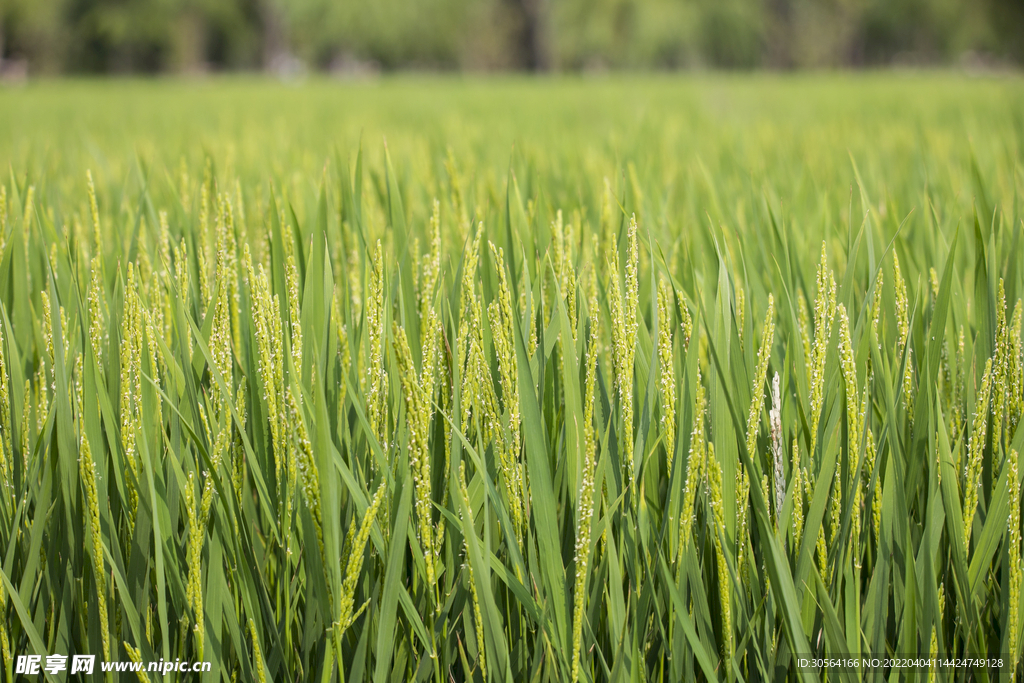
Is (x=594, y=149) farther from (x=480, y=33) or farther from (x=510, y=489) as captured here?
(x=480, y=33)

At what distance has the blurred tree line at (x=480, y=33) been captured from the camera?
25.2 meters

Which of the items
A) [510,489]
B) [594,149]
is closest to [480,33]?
[594,149]

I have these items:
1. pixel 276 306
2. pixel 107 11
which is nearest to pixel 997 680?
pixel 276 306

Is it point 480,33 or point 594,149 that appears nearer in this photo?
point 594,149

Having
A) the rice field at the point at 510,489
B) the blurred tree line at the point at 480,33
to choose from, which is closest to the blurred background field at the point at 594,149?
the rice field at the point at 510,489

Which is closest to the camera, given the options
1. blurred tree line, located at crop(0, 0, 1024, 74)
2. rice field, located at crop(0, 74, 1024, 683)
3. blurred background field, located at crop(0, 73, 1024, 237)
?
rice field, located at crop(0, 74, 1024, 683)

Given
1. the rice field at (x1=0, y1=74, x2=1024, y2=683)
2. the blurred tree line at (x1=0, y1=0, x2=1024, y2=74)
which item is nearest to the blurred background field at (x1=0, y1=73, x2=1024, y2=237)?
the rice field at (x1=0, y1=74, x2=1024, y2=683)

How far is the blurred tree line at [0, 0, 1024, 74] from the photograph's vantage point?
25.2 metres

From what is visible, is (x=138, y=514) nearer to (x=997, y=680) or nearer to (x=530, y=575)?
(x=530, y=575)

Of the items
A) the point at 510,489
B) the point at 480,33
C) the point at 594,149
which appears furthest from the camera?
the point at 480,33

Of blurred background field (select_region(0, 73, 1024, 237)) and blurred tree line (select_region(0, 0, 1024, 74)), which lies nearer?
blurred background field (select_region(0, 73, 1024, 237))

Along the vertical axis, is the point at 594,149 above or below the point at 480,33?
below

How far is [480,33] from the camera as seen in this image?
34.3 meters

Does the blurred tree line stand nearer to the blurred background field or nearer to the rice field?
the blurred background field
